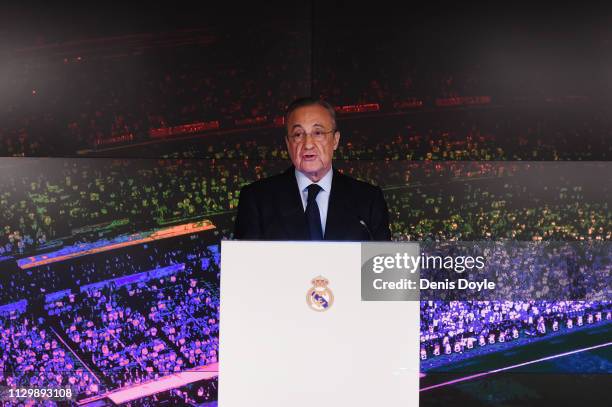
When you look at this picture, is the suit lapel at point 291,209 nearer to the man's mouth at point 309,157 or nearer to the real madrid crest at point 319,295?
the man's mouth at point 309,157

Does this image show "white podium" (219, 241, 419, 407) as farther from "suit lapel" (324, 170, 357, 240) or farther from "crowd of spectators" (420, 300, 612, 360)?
"crowd of spectators" (420, 300, 612, 360)

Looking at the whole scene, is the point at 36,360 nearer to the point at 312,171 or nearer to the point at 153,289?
the point at 153,289

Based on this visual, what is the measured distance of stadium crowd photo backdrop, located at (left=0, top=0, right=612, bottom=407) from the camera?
379 centimetres

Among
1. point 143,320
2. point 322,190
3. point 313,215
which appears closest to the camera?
point 313,215

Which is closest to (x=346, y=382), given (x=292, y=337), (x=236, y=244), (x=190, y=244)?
(x=292, y=337)

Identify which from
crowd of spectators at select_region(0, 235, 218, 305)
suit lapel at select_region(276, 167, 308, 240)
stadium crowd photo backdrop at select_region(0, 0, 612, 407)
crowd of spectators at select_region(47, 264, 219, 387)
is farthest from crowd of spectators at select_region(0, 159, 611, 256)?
suit lapel at select_region(276, 167, 308, 240)

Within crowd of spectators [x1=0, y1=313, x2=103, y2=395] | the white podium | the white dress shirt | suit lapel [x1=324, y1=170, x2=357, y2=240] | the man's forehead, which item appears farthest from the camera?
crowd of spectators [x1=0, y1=313, x2=103, y2=395]

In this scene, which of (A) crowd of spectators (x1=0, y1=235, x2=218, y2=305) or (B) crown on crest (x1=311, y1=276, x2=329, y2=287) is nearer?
(B) crown on crest (x1=311, y1=276, x2=329, y2=287)

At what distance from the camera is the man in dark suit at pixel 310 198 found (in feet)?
7.88

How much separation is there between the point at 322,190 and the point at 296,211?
0.15 metres

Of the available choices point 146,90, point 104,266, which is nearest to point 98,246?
point 104,266

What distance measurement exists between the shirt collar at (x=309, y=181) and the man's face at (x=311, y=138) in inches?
0.7

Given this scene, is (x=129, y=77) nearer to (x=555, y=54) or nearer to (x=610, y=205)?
(x=555, y=54)

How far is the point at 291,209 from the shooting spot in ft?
8.14
